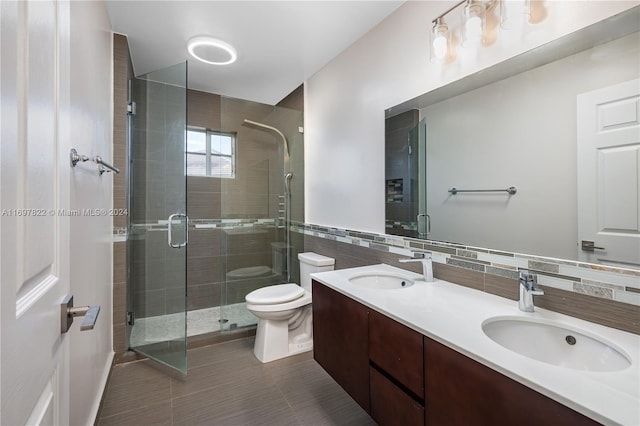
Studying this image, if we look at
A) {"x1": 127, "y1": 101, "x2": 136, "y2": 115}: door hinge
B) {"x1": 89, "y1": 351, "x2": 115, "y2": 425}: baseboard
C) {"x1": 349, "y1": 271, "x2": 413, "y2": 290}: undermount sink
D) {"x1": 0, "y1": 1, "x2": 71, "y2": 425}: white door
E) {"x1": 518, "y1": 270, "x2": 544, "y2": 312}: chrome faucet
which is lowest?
{"x1": 89, "y1": 351, "x2": 115, "y2": 425}: baseboard

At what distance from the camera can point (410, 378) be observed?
1041 millimetres

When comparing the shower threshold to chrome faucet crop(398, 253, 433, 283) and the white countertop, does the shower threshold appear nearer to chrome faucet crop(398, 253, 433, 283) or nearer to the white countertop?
the white countertop

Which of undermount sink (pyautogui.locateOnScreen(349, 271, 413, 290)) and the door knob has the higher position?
the door knob

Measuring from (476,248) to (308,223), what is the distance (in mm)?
1788

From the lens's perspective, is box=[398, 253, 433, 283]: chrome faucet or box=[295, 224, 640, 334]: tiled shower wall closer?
box=[295, 224, 640, 334]: tiled shower wall

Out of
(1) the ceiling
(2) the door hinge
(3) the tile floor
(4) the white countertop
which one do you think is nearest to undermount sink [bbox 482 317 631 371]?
(4) the white countertop

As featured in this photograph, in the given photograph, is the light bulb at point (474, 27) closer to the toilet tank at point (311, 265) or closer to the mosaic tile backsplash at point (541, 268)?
the mosaic tile backsplash at point (541, 268)

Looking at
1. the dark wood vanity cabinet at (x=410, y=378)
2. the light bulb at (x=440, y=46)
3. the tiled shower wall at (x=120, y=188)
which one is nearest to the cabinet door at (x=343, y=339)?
the dark wood vanity cabinet at (x=410, y=378)

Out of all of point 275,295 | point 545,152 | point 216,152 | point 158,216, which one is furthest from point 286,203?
point 545,152

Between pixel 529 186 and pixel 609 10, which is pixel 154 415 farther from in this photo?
pixel 609 10

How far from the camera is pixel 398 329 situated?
3.60 ft

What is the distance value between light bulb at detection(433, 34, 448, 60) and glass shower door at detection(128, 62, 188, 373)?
1.72 metres

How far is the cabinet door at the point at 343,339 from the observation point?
130 centimetres

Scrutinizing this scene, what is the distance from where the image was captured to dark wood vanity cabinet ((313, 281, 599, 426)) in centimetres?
72
